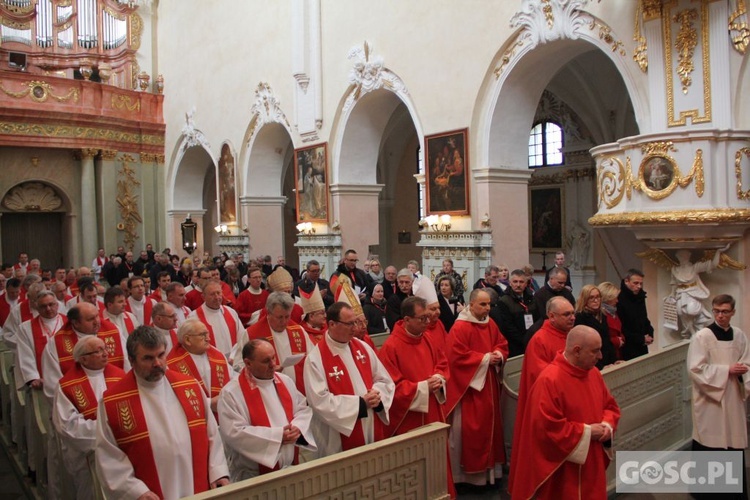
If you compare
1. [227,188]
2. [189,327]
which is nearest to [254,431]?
[189,327]

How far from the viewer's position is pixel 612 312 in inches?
233

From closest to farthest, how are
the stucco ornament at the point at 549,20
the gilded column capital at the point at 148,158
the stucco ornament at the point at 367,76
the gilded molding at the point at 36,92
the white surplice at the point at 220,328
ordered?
the white surplice at the point at 220,328 → the stucco ornament at the point at 549,20 → the stucco ornament at the point at 367,76 → the gilded molding at the point at 36,92 → the gilded column capital at the point at 148,158

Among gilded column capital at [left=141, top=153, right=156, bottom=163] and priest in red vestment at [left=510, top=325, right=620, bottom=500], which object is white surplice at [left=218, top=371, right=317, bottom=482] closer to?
priest in red vestment at [left=510, top=325, right=620, bottom=500]

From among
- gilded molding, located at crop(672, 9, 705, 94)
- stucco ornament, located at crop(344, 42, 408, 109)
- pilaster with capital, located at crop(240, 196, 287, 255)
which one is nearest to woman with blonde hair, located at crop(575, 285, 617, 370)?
gilded molding, located at crop(672, 9, 705, 94)

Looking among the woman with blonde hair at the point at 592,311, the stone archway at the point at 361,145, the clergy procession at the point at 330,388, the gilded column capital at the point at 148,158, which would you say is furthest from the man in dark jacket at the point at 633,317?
the gilded column capital at the point at 148,158

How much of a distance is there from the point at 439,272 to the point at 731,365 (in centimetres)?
755

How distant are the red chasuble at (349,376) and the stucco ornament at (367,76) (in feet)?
30.5

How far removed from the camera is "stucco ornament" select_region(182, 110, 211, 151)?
19.7 metres

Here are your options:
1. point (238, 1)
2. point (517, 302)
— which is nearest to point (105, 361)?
point (517, 302)

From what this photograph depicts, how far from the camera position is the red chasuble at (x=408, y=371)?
4.59 metres

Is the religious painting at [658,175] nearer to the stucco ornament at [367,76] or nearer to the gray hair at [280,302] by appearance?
the gray hair at [280,302]

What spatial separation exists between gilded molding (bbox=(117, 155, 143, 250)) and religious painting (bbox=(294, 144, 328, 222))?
7.62 meters

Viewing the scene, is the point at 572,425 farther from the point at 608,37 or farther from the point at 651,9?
the point at 608,37

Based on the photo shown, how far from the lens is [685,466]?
17.6ft
